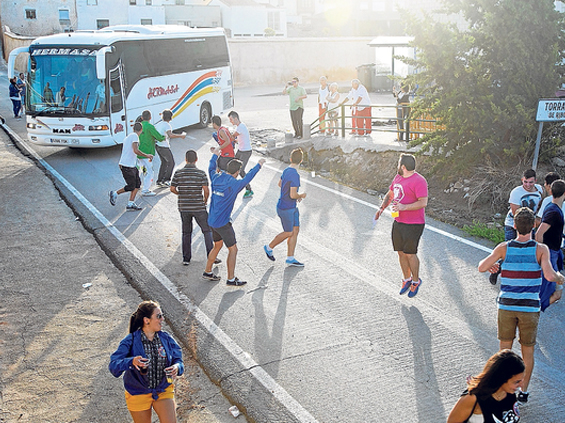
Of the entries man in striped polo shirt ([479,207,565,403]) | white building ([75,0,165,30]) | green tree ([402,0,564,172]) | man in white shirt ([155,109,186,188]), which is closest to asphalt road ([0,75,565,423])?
man in striped polo shirt ([479,207,565,403])

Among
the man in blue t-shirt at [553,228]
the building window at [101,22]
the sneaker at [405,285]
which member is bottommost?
the sneaker at [405,285]

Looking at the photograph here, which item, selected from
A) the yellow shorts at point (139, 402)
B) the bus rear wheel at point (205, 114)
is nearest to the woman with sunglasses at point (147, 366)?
the yellow shorts at point (139, 402)

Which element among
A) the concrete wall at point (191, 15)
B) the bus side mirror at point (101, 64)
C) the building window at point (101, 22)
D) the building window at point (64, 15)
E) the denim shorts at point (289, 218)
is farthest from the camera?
the concrete wall at point (191, 15)

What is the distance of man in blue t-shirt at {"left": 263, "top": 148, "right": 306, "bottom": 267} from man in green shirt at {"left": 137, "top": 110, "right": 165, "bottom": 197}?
449 cm

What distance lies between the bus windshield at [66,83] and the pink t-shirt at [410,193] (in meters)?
11.2

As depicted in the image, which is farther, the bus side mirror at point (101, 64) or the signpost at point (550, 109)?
the bus side mirror at point (101, 64)

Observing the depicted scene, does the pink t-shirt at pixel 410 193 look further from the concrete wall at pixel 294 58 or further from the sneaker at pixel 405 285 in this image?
the concrete wall at pixel 294 58

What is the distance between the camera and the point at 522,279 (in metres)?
5.26

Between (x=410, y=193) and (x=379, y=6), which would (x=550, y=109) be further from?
(x=379, y=6)

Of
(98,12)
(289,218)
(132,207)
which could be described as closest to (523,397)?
(289,218)

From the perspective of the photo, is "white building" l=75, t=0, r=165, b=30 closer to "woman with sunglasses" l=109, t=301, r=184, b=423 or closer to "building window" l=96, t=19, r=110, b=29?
"building window" l=96, t=19, r=110, b=29

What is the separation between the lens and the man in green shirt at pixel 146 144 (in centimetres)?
1227

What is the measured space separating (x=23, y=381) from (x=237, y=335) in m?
2.30

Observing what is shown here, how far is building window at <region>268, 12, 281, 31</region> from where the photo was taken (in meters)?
63.2
